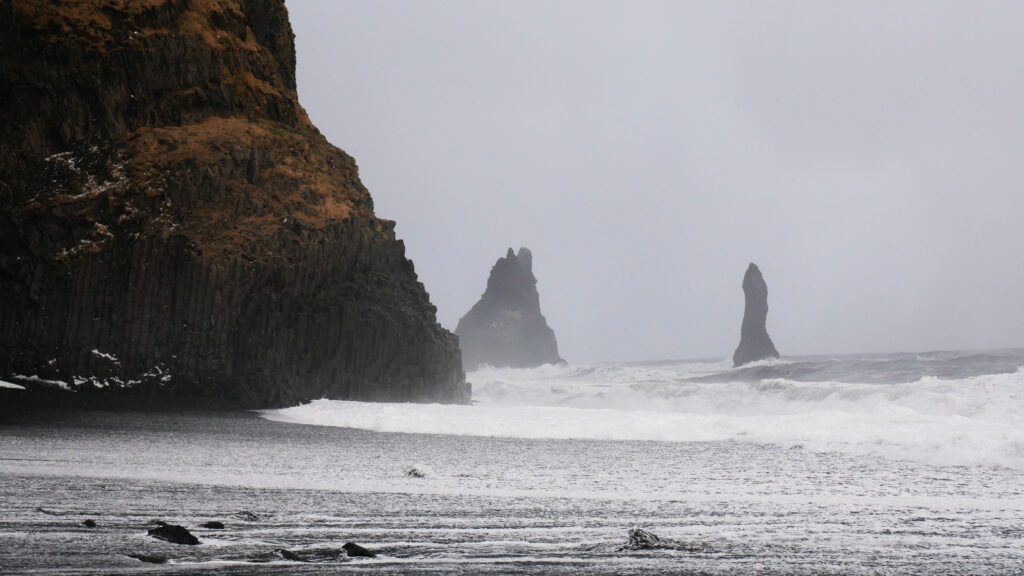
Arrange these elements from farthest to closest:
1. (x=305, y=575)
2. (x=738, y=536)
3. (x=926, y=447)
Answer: (x=926, y=447), (x=738, y=536), (x=305, y=575)

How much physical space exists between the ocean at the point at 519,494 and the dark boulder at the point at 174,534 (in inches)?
4.2

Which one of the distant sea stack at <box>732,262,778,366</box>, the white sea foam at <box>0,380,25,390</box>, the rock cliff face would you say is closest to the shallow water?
the white sea foam at <box>0,380,25,390</box>

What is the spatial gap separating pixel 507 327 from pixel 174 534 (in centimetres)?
10228

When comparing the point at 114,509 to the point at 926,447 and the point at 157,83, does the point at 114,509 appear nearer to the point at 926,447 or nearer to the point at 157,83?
the point at 926,447

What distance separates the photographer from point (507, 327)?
Result: 108 metres

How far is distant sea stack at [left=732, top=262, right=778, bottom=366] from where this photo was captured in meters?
86.6

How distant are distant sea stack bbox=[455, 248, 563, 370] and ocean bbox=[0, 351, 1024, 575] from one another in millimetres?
88445

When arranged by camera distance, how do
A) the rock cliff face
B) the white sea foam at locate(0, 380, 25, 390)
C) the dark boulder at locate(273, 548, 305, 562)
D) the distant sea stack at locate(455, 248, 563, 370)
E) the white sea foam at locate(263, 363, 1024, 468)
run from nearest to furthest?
the dark boulder at locate(273, 548, 305, 562) < the white sea foam at locate(263, 363, 1024, 468) < the white sea foam at locate(0, 380, 25, 390) < the rock cliff face < the distant sea stack at locate(455, 248, 563, 370)

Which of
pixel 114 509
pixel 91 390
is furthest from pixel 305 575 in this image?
pixel 91 390

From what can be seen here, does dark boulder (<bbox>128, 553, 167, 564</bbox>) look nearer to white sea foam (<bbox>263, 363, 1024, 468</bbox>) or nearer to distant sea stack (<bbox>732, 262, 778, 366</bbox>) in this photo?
white sea foam (<bbox>263, 363, 1024, 468</bbox>)

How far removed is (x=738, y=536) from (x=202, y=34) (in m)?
29.1

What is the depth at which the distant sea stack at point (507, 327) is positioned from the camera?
107062mm

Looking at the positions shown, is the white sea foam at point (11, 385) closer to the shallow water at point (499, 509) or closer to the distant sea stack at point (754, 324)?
the shallow water at point (499, 509)

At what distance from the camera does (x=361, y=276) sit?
27781 mm
